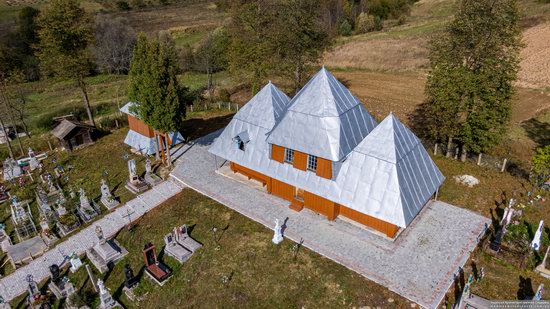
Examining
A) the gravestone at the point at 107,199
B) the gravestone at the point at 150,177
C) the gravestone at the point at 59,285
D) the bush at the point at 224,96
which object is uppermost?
the bush at the point at 224,96

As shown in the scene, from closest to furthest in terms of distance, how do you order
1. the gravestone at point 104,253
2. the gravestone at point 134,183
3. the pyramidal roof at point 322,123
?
the gravestone at point 104,253
the pyramidal roof at point 322,123
the gravestone at point 134,183

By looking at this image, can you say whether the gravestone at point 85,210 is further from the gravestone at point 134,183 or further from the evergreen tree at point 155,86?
the evergreen tree at point 155,86

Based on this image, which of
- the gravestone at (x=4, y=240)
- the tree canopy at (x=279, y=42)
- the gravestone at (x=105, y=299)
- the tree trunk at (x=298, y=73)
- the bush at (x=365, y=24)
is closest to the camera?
the gravestone at (x=105, y=299)

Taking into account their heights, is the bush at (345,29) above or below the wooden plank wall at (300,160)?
above

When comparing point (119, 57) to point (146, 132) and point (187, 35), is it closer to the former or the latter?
point (187, 35)

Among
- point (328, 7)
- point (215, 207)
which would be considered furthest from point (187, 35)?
point (215, 207)

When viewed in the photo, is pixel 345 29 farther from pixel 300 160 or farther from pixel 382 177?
pixel 382 177

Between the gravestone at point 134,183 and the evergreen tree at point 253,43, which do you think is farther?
the evergreen tree at point 253,43

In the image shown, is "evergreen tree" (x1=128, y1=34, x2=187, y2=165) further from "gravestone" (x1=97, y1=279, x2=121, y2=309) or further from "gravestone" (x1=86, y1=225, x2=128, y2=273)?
"gravestone" (x1=97, y1=279, x2=121, y2=309)

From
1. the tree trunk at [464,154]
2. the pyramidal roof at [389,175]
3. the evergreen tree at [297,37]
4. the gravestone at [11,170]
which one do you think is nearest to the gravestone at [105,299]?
the pyramidal roof at [389,175]
